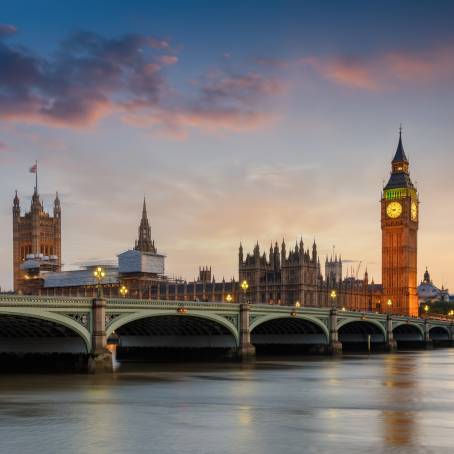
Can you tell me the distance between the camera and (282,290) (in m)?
195

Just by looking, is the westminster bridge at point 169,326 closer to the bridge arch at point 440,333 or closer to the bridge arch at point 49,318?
the bridge arch at point 49,318

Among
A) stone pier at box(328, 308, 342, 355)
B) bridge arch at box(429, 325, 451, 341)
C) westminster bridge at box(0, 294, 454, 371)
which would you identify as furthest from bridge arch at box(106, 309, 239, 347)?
bridge arch at box(429, 325, 451, 341)

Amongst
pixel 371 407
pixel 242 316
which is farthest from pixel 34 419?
pixel 242 316

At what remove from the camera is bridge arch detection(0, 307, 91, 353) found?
201 ft

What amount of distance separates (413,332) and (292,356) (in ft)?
179

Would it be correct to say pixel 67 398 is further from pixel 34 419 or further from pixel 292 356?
pixel 292 356

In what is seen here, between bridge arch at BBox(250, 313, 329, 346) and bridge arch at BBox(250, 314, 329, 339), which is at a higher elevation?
bridge arch at BBox(250, 314, 329, 339)

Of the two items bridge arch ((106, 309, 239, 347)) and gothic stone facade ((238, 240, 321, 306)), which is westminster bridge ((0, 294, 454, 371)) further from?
gothic stone facade ((238, 240, 321, 306))

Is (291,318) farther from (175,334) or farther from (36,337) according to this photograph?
(36,337)

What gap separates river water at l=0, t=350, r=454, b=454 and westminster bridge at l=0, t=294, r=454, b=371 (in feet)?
15.9

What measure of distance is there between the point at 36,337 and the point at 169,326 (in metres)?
21.8

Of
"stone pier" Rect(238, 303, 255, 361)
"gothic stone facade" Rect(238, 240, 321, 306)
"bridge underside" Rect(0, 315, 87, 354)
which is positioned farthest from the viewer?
"gothic stone facade" Rect(238, 240, 321, 306)

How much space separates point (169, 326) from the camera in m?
93.9

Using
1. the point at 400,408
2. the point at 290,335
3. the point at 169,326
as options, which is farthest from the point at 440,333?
the point at 400,408
